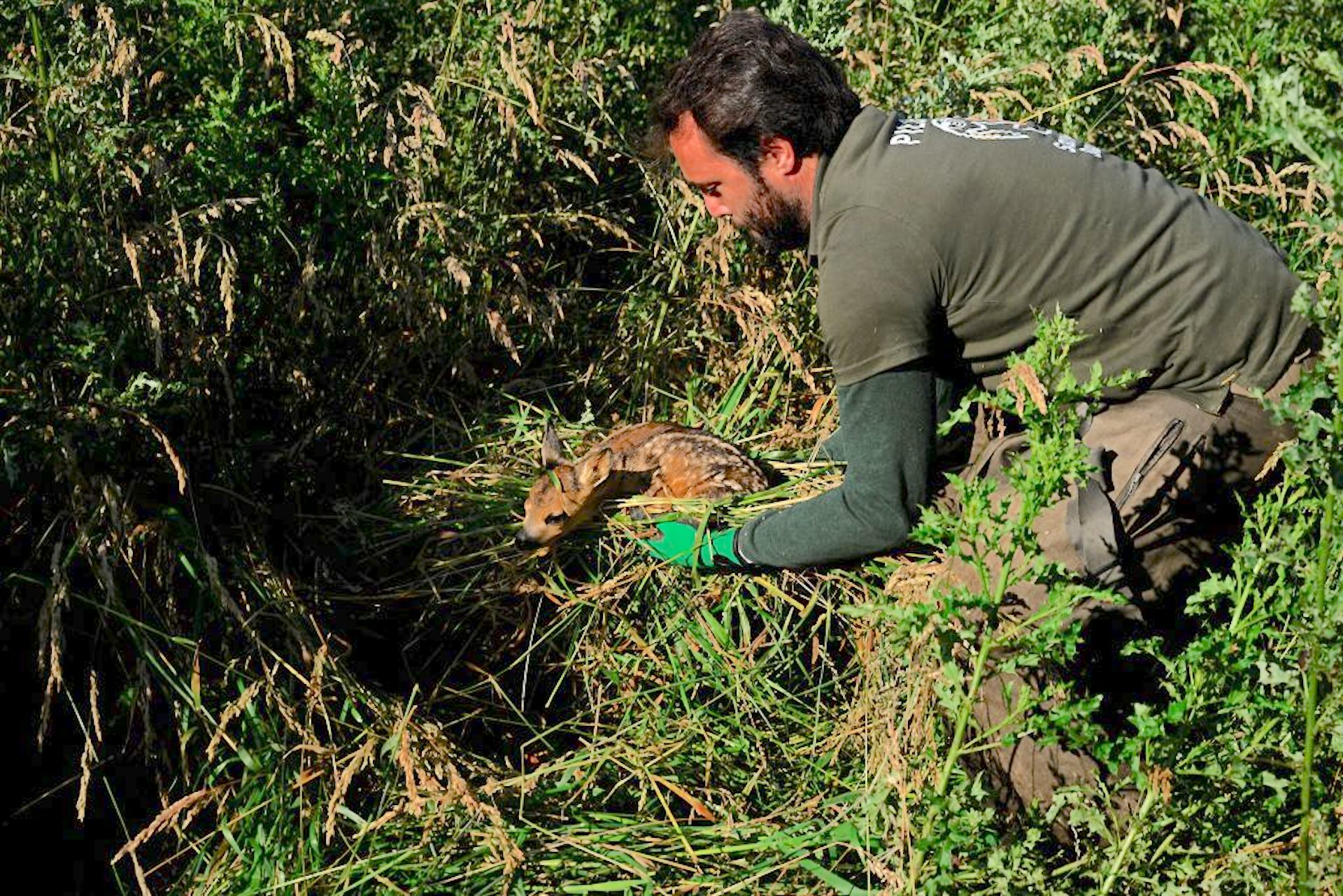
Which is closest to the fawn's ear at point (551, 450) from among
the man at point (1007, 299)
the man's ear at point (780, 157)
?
the man at point (1007, 299)

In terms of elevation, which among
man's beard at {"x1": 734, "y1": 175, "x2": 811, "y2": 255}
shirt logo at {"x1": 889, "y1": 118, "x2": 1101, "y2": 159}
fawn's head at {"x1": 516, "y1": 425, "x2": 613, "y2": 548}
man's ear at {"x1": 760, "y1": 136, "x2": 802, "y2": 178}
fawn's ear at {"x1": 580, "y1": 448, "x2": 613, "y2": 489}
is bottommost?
fawn's head at {"x1": 516, "y1": 425, "x2": 613, "y2": 548}

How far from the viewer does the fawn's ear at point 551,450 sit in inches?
163

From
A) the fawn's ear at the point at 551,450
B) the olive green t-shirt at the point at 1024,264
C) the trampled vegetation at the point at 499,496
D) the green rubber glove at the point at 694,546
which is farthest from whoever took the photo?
the fawn's ear at the point at 551,450

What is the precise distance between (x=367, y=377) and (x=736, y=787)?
1.68 metres

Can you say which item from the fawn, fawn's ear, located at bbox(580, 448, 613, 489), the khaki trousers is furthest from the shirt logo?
fawn's ear, located at bbox(580, 448, 613, 489)

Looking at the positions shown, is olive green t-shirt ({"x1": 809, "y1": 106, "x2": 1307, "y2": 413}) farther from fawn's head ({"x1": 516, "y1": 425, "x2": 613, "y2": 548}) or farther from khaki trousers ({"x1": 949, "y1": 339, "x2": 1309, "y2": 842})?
fawn's head ({"x1": 516, "y1": 425, "x2": 613, "y2": 548})

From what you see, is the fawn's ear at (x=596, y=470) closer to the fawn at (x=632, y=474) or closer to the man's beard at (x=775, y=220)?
the fawn at (x=632, y=474)

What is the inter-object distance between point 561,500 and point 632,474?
292 mm

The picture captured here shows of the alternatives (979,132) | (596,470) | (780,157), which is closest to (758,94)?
(780,157)

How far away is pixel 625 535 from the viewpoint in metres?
4.04

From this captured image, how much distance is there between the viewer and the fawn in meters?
3.94

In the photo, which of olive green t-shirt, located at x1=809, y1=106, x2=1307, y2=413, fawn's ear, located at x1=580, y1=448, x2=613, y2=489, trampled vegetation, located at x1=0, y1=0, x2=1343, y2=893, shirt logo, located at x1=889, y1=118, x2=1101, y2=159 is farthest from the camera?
fawn's ear, located at x1=580, y1=448, x2=613, y2=489

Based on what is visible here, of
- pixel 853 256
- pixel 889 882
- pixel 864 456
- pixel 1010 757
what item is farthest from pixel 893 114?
pixel 889 882

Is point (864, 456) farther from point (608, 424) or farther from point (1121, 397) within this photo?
point (608, 424)
